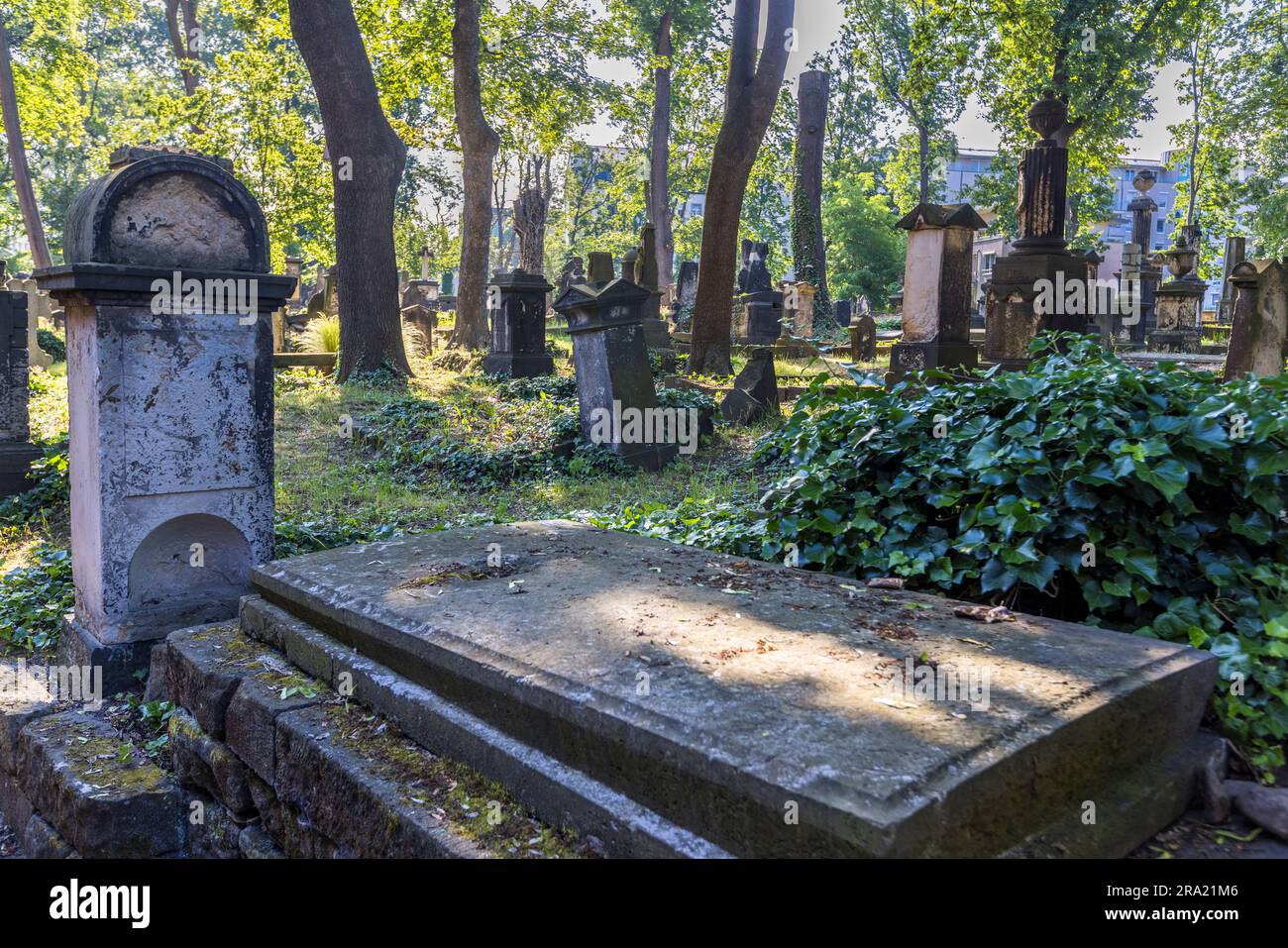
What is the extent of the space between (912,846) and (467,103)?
16.7 metres

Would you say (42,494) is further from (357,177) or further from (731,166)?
(731,166)

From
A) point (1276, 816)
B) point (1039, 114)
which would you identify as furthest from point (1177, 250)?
A: point (1276, 816)

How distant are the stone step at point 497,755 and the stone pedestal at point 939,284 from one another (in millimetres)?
7866

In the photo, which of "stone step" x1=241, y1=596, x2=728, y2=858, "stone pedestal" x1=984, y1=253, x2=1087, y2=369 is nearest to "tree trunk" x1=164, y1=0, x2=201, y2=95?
"stone pedestal" x1=984, y1=253, x2=1087, y2=369

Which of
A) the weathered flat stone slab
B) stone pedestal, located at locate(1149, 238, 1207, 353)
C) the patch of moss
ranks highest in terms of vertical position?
stone pedestal, located at locate(1149, 238, 1207, 353)

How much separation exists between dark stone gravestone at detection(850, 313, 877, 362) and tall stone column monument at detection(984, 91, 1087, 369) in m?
6.22

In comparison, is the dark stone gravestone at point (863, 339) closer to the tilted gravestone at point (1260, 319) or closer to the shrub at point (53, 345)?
the tilted gravestone at point (1260, 319)

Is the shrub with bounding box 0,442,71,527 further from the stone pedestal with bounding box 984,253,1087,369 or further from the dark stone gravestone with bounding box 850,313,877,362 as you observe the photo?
the dark stone gravestone with bounding box 850,313,877,362

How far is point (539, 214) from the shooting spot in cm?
2855

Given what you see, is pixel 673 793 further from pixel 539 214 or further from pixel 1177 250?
pixel 539 214

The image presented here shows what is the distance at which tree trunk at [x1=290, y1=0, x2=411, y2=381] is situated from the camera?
12.3m

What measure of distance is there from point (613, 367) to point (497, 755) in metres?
6.77

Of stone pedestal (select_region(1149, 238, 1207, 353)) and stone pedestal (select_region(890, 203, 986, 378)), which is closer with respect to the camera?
stone pedestal (select_region(890, 203, 986, 378))

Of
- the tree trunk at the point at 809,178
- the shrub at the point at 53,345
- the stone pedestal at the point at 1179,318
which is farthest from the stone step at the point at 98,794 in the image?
the tree trunk at the point at 809,178
